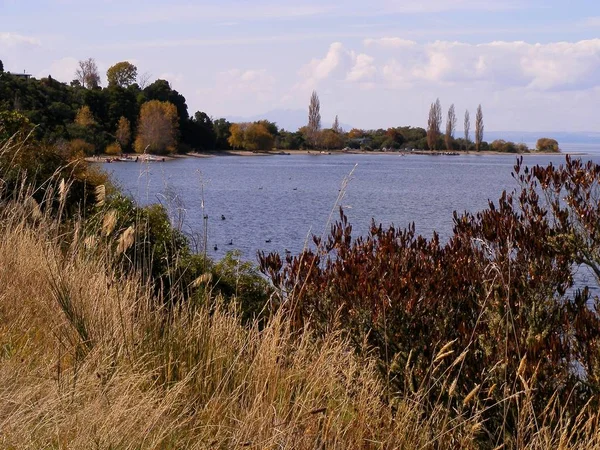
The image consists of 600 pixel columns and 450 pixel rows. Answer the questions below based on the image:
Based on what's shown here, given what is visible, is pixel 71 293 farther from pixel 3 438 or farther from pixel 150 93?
pixel 150 93

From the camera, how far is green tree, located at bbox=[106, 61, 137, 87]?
4503 inches

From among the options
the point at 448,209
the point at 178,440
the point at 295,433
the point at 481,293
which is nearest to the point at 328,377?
the point at 295,433

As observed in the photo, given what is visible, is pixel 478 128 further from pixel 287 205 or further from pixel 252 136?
pixel 287 205

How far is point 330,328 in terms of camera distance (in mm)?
6180

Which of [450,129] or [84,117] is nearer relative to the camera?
[84,117]

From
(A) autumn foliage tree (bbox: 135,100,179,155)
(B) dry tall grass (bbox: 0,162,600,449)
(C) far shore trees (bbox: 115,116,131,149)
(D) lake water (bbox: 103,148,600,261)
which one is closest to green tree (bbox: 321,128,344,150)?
(A) autumn foliage tree (bbox: 135,100,179,155)

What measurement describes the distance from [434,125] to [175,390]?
160 m

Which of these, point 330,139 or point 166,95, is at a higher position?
point 166,95

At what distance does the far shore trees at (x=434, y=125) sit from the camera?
15562cm

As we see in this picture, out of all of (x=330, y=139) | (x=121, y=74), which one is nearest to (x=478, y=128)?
(x=330, y=139)

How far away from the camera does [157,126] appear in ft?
300

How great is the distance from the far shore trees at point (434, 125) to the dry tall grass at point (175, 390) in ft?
504

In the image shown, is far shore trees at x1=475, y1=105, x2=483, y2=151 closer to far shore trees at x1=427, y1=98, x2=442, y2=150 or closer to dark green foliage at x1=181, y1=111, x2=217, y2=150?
far shore trees at x1=427, y1=98, x2=442, y2=150

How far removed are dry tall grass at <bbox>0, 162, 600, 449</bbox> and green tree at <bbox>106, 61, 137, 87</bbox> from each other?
113 metres
